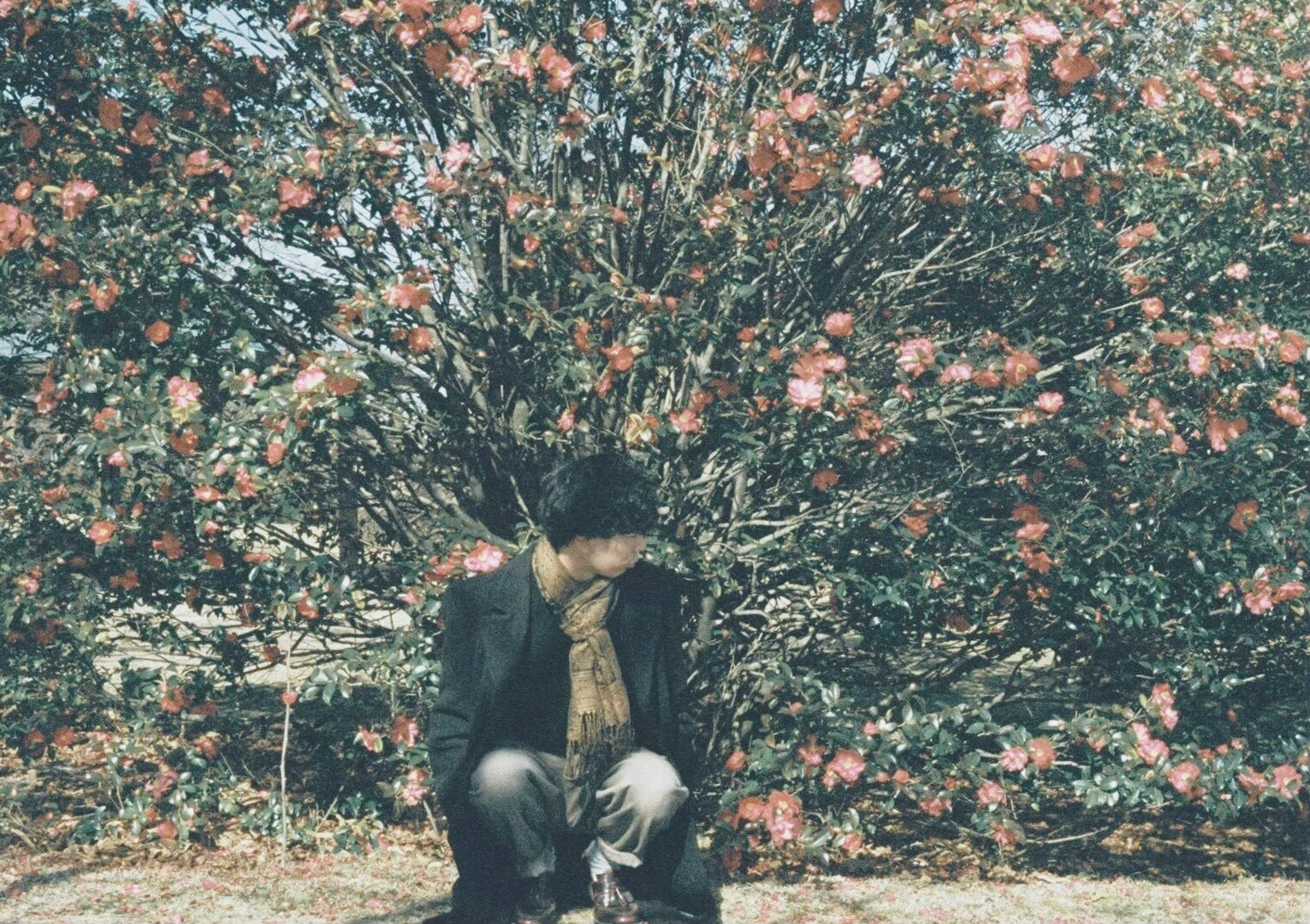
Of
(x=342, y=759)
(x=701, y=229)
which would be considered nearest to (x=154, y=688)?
(x=342, y=759)

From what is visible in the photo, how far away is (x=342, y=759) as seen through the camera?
4.62m

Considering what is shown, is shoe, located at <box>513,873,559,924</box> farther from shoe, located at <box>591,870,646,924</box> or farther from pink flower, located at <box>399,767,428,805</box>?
pink flower, located at <box>399,767,428,805</box>

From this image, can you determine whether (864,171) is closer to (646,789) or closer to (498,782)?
(646,789)

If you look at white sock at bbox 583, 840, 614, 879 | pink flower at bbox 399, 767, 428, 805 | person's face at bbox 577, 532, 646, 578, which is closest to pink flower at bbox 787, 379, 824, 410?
person's face at bbox 577, 532, 646, 578

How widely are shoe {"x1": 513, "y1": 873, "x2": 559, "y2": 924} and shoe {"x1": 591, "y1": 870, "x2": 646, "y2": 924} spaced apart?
4.9 inches

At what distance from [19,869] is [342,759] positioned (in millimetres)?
1033

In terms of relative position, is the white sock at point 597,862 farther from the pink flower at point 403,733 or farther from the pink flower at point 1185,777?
the pink flower at point 1185,777

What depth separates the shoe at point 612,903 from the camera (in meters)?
3.29

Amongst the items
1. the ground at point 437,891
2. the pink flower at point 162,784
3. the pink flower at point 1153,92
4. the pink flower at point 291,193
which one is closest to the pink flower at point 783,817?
the ground at point 437,891

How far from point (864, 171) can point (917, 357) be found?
57 cm

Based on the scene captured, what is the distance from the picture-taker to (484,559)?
396cm

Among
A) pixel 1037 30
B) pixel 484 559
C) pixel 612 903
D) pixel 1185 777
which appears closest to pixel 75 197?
pixel 484 559

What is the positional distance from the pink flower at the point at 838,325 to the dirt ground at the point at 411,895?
5.51 ft

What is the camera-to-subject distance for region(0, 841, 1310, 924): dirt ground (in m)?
3.84
